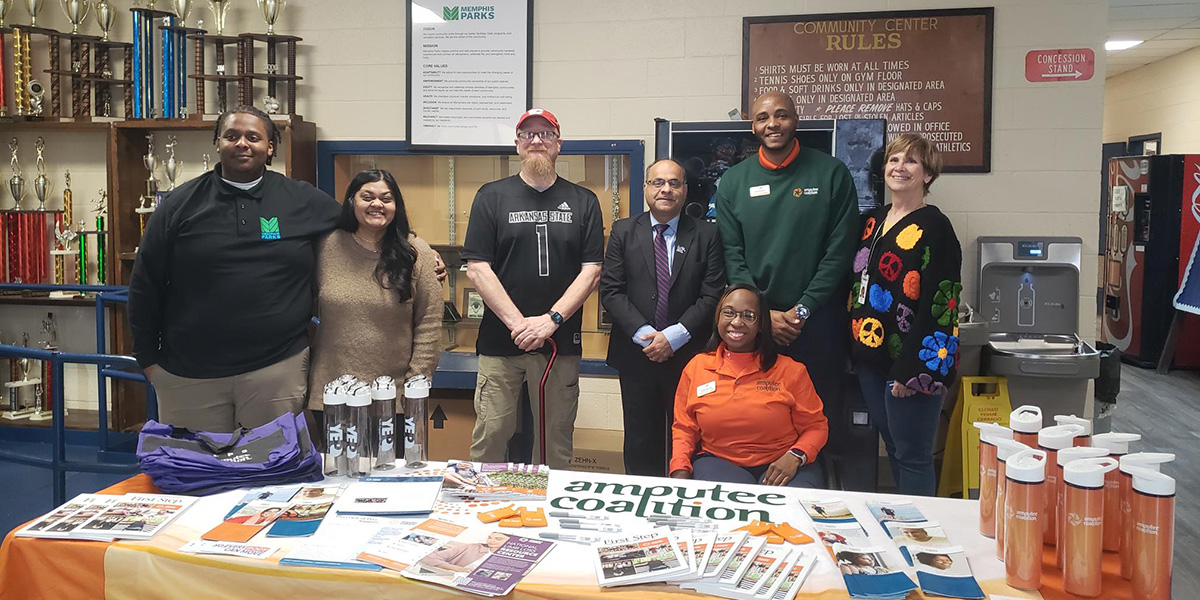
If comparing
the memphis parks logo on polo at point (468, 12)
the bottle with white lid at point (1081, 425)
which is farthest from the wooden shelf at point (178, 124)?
the bottle with white lid at point (1081, 425)

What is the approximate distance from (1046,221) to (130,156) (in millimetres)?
4636

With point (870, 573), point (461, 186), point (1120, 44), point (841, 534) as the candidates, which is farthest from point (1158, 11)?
point (870, 573)

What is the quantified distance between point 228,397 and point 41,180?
301 centimetres

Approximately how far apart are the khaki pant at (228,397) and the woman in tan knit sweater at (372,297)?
0.08 meters

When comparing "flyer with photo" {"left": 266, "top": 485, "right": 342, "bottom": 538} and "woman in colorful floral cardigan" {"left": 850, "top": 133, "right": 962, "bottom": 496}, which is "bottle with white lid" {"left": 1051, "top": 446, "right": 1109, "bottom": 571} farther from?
"flyer with photo" {"left": 266, "top": 485, "right": 342, "bottom": 538}

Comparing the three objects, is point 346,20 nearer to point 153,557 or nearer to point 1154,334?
point 153,557

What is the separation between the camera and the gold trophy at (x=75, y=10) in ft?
15.0

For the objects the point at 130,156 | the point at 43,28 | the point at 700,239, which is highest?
the point at 43,28

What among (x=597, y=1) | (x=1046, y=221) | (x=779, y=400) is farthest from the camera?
(x=597, y=1)

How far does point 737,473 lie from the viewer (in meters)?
2.53

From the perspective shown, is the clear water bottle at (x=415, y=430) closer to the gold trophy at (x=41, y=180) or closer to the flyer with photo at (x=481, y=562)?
the flyer with photo at (x=481, y=562)

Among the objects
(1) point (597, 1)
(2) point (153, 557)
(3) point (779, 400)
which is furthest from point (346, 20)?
(2) point (153, 557)

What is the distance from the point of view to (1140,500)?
4.79ft

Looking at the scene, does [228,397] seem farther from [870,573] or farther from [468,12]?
[468,12]
